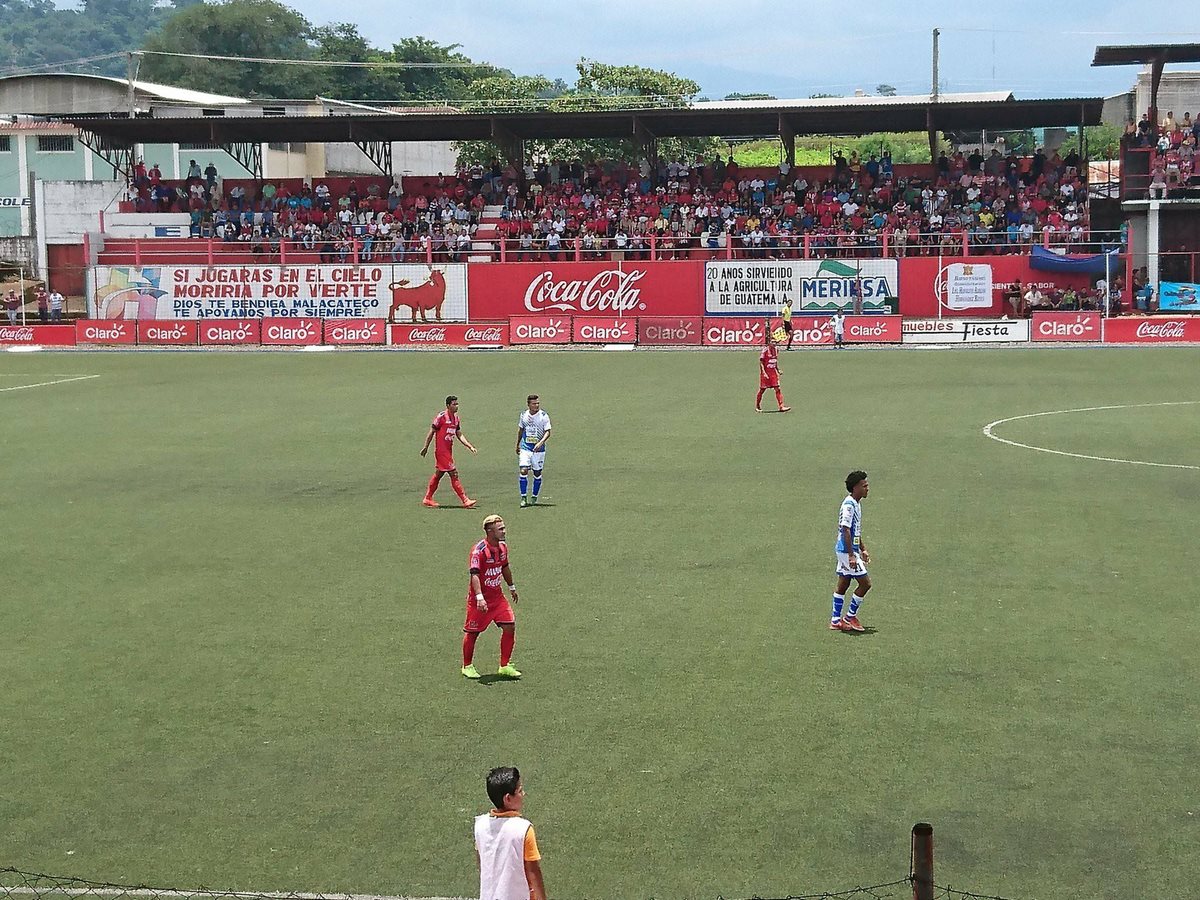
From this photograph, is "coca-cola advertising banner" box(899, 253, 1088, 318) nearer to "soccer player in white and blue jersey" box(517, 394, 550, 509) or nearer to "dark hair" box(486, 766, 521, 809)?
"soccer player in white and blue jersey" box(517, 394, 550, 509)

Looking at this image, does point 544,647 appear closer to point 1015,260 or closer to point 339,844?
point 339,844

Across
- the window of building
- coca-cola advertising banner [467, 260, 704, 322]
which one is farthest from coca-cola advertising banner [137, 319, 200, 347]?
the window of building

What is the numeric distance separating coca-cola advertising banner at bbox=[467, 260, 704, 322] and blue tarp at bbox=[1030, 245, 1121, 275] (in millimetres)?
12918

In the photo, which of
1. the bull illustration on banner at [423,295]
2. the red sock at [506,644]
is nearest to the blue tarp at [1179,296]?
the bull illustration on banner at [423,295]

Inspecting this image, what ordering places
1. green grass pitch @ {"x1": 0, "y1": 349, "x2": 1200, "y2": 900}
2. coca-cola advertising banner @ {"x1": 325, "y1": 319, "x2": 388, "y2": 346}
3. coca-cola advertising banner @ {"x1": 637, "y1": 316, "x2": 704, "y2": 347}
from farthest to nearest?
coca-cola advertising banner @ {"x1": 325, "y1": 319, "x2": 388, "y2": 346}
coca-cola advertising banner @ {"x1": 637, "y1": 316, "x2": 704, "y2": 347}
green grass pitch @ {"x1": 0, "y1": 349, "x2": 1200, "y2": 900}

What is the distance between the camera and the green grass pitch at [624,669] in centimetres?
973

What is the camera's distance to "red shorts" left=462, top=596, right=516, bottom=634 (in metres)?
13.3

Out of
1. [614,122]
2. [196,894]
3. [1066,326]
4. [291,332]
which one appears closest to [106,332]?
[291,332]

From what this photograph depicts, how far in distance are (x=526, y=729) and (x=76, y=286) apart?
6441cm

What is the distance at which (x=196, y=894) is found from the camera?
8969mm

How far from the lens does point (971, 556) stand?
60.1 ft

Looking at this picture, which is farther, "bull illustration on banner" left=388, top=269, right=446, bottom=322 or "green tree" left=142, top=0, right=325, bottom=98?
"green tree" left=142, top=0, right=325, bottom=98

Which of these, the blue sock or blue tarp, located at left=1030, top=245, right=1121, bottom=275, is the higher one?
blue tarp, located at left=1030, top=245, right=1121, bottom=275

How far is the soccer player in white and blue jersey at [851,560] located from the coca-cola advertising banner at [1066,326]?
37282 millimetres
